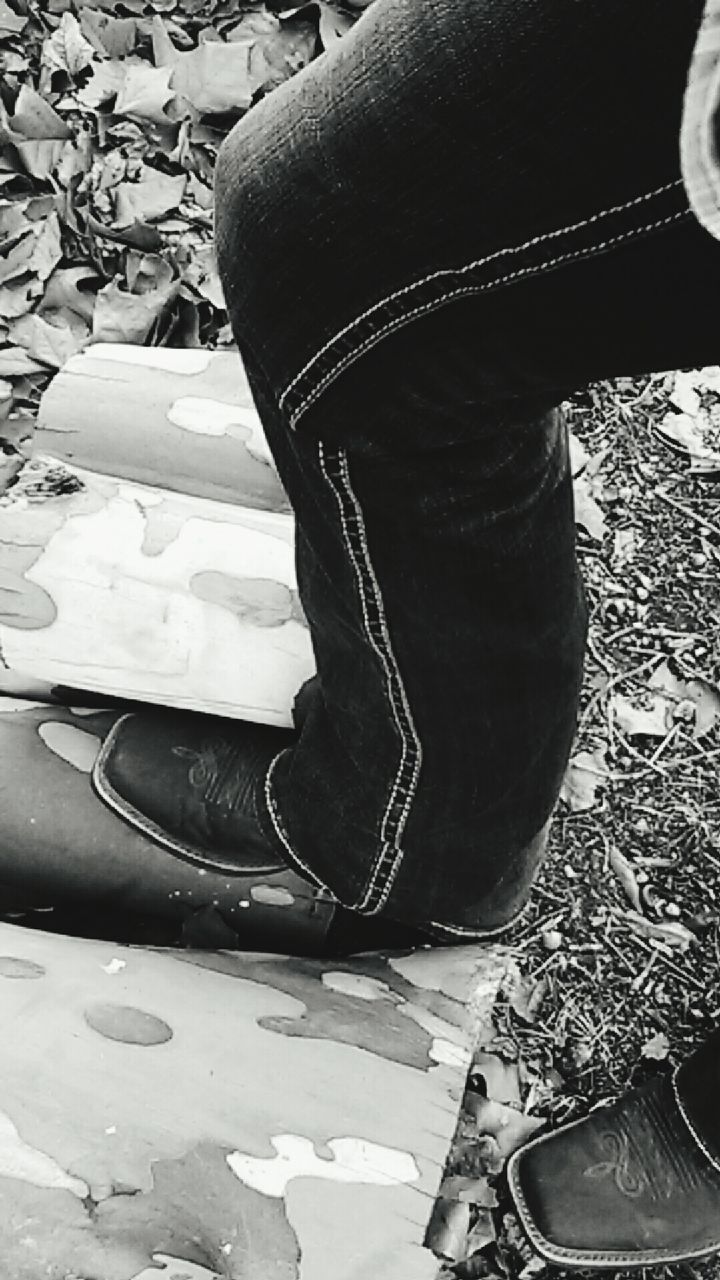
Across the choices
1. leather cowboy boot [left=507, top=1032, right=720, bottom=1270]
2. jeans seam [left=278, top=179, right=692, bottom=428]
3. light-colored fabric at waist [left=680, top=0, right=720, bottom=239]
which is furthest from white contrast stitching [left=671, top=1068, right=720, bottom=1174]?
light-colored fabric at waist [left=680, top=0, right=720, bottom=239]

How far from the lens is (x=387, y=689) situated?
1034mm

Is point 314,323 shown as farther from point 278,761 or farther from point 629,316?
point 278,761

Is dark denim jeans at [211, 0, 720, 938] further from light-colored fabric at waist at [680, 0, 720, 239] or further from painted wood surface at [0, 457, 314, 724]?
painted wood surface at [0, 457, 314, 724]

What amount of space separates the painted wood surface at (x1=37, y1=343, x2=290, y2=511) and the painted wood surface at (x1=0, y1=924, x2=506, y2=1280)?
667mm

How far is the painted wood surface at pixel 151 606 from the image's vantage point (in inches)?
58.8

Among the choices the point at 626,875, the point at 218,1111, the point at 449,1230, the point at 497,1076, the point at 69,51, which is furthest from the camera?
the point at 69,51

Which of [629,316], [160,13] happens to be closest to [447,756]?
[629,316]

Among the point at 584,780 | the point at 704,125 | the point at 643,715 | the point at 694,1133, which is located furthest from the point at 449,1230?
the point at 704,125

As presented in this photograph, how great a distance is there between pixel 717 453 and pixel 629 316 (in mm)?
1397

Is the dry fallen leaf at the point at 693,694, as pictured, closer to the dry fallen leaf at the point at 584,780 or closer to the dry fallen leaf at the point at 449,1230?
the dry fallen leaf at the point at 584,780

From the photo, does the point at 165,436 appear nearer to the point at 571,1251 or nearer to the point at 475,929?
the point at 475,929

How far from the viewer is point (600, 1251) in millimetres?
1410

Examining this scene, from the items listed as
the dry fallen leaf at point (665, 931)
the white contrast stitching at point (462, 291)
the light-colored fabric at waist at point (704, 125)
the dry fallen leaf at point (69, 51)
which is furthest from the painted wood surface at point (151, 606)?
the dry fallen leaf at point (69, 51)

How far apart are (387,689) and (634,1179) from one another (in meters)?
0.76
